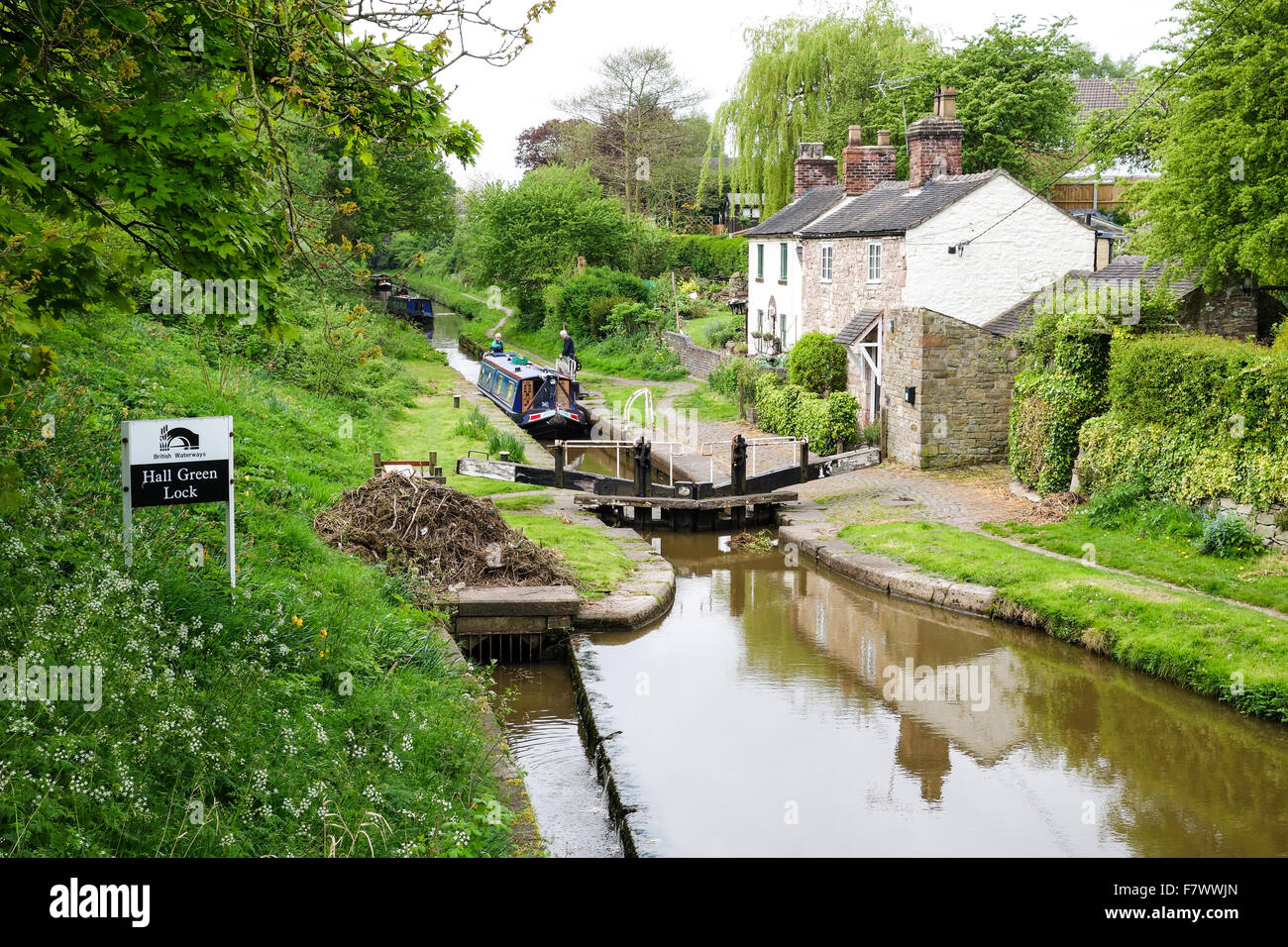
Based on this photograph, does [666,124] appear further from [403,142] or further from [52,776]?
[52,776]

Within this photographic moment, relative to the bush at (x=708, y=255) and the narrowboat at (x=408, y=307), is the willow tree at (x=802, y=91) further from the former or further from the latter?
the narrowboat at (x=408, y=307)

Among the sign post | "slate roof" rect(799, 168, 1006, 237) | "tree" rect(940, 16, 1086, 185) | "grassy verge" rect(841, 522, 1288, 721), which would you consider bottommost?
"grassy verge" rect(841, 522, 1288, 721)

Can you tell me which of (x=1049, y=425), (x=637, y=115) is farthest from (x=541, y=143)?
(x=1049, y=425)

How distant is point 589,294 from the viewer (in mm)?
40312

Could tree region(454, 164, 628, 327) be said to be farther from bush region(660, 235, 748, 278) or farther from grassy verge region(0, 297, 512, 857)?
grassy verge region(0, 297, 512, 857)

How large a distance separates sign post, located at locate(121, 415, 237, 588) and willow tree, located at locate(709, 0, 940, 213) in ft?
107

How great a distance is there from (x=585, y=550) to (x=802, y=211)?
19.4 meters

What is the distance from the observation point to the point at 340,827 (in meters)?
5.27

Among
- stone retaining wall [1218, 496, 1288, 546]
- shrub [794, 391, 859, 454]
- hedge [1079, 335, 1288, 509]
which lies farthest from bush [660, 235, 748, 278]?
stone retaining wall [1218, 496, 1288, 546]

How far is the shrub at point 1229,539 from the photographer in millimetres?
12859

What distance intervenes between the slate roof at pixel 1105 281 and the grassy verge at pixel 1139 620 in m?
6.96

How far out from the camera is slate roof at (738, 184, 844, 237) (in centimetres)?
2997
